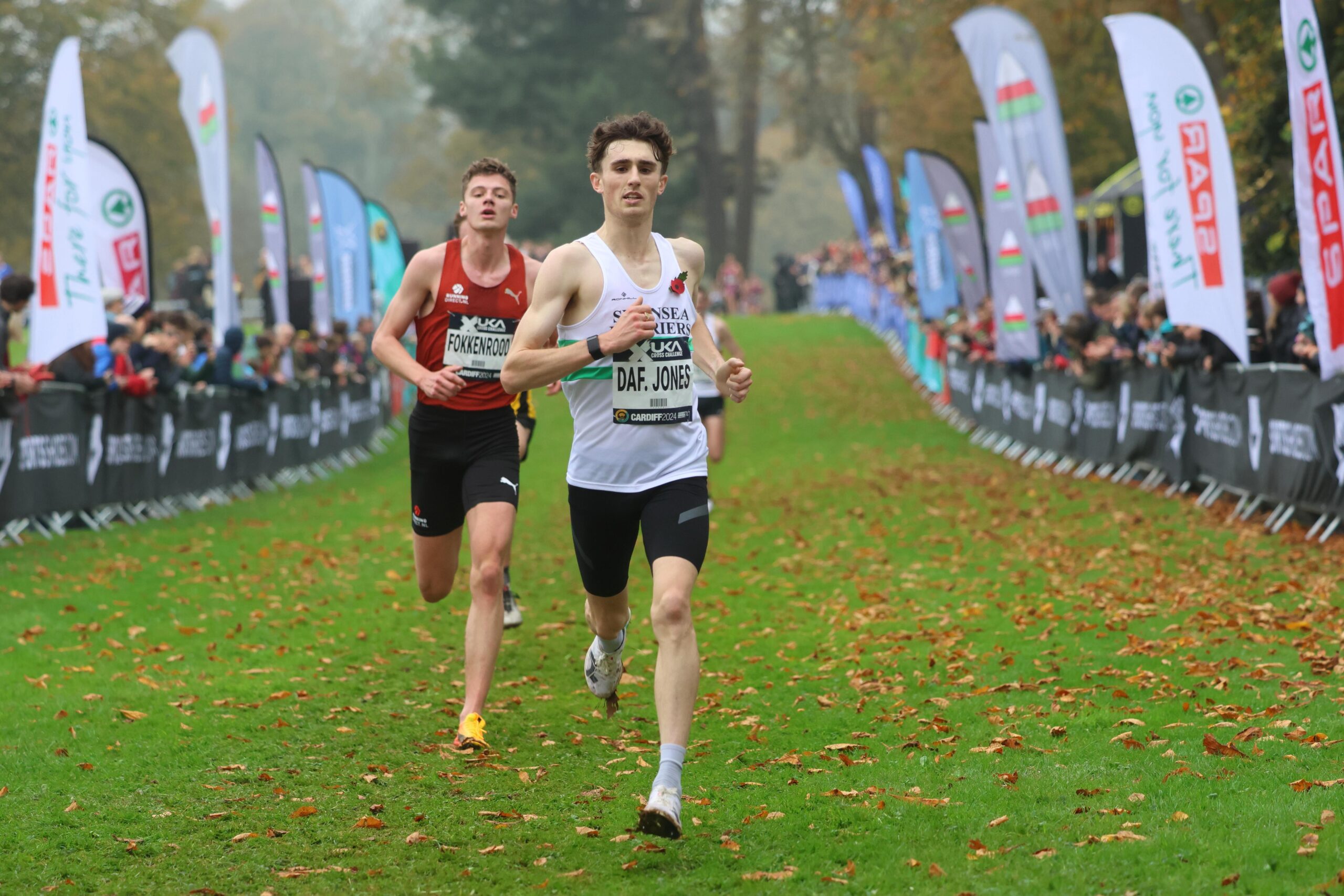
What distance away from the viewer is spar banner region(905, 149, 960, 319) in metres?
26.9

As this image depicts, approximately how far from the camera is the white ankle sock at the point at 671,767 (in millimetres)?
4809

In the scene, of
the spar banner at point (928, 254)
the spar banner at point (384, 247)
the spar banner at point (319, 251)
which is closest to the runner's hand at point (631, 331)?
the spar banner at point (319, 251)

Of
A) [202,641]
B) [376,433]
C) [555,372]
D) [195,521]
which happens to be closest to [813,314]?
[376,433]

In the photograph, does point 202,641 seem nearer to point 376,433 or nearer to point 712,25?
point 376,433

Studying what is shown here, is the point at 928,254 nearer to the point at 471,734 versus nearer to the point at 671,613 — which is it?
the point at 471,734

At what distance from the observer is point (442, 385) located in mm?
6500

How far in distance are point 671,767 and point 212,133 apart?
14.5 meters

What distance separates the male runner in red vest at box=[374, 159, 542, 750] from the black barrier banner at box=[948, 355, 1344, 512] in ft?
22.2

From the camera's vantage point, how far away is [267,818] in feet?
17.6

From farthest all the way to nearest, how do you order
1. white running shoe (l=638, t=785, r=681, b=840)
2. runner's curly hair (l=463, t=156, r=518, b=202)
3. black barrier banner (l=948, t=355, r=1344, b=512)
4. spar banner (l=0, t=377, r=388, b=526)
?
spar banner (l=0, t=377, r=388, b=526) → black barrier banner (l=948, t=355, r=1344, b=512) → runner's curly hair (l=463, t=156, r=518, b=202) → white running shoe (l=638, t=785, r=681, b=840)

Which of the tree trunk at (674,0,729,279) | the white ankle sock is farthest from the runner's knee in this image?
the tree trunk at (674,0,729,279)

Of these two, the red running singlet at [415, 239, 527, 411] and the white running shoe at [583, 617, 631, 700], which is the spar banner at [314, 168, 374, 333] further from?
the white running shoe at [583, 617, 631, 700]

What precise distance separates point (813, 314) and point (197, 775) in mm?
44554

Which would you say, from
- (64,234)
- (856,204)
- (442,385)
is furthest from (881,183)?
(442,385)
